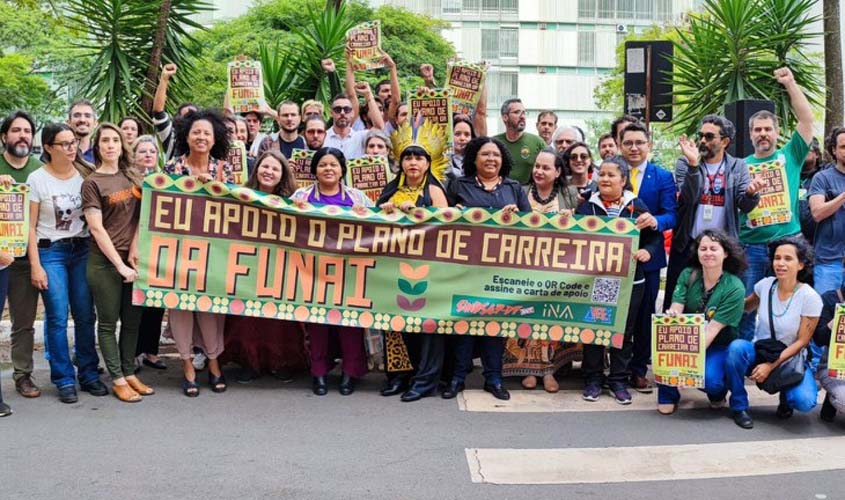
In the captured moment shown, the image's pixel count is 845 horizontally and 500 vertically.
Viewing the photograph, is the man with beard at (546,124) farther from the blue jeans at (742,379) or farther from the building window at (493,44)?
the building window at (493,44)

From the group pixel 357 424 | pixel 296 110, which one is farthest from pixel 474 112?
pixel 357 424

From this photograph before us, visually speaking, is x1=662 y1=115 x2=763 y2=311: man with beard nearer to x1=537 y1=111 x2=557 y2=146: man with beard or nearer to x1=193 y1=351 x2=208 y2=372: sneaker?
x1=537 y1=111 x2=557 y2=146: man with beard

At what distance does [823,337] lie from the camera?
6086 mm

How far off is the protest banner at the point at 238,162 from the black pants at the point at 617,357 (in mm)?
3077

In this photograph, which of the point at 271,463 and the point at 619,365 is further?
the point at 619,365

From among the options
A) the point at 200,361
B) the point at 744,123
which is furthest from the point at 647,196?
the point at 200,361

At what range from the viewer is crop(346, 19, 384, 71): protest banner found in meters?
9.04

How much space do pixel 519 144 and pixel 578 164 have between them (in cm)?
90

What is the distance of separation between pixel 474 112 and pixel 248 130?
2220 millimetres

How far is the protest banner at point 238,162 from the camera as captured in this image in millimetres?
7457

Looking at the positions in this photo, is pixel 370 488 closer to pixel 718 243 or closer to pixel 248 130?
pixel 718 243

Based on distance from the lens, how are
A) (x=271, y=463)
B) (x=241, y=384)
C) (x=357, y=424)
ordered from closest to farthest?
(x=271, y=463), (x=357, y=424), (x=241, y=384)

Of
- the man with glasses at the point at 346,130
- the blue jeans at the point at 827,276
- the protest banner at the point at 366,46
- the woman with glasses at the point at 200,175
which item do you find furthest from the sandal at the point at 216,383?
the blue jeans at the point at 827,276

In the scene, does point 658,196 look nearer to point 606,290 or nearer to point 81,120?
point 606,290
